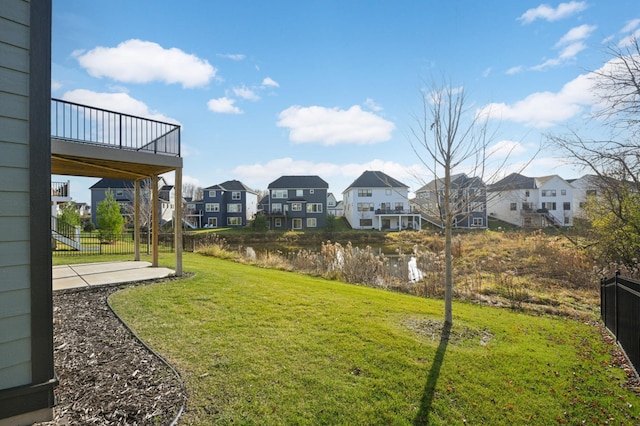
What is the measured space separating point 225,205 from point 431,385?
152ft

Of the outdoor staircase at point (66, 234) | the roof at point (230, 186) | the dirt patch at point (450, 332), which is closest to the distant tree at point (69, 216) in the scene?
the outdoor staircase at point (66, 234)

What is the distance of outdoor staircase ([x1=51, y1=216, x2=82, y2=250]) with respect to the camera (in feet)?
57.3

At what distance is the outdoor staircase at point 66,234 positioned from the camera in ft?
57.3

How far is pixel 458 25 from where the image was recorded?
837 cm

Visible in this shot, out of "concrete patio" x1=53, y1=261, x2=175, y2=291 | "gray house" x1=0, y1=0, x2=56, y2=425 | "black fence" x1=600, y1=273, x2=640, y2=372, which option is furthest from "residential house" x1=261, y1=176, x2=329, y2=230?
"gray house" x1=0, y1=0, x2=56, y2=425

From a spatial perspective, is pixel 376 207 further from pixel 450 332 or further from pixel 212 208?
pixel 450 332

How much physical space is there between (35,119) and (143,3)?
553 cm

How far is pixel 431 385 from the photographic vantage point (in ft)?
12.4

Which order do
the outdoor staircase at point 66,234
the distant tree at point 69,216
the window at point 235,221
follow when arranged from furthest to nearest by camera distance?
the window at point 235,221 → the distant tree at point 69,216 → the outdoor staircase at point 66,234

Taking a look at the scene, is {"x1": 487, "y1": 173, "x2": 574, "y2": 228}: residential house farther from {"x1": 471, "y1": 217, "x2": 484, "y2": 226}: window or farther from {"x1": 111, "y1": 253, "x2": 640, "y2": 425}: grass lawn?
{"x1": 111, "y1": 253, "x2": 640, "y2": 425}: grass lawn

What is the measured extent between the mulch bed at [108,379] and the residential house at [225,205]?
41.8m

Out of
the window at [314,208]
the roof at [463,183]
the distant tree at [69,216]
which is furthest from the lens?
the window at [314,208]

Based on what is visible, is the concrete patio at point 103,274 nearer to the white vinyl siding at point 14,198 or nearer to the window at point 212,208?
A: the white vinyl siding at point 14,198

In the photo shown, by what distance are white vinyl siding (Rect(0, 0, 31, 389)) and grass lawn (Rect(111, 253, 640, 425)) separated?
1590 millimetres
